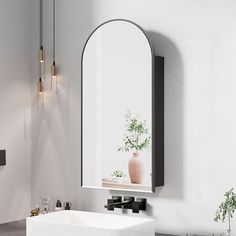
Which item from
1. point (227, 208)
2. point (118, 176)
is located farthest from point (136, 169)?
point (227, 208)

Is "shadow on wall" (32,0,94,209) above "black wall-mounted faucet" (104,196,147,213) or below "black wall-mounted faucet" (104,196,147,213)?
above

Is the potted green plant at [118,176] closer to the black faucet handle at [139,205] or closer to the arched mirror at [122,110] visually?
the arched mirror at [122,110]

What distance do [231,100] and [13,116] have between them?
51.7 inches

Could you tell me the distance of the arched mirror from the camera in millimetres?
2854

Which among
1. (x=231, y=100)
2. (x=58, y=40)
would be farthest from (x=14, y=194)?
(x=231, y=100)

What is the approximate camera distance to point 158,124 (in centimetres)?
286

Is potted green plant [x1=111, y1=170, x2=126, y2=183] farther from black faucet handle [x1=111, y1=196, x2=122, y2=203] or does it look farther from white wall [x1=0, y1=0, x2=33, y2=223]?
white wall [x1=0, y1=0, x2=33, y2=223]

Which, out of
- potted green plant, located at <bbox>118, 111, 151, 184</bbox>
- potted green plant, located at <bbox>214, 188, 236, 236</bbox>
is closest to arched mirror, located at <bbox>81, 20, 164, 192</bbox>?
potted green plant, located at <bbox>118, 111, 151, 184</bbox>

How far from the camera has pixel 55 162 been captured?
3.30 m

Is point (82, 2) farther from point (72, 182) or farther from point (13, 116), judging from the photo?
point (72, 182)

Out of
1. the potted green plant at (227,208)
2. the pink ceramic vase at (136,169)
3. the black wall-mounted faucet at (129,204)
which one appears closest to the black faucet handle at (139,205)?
the black wall-mounted faucet at (129,204)

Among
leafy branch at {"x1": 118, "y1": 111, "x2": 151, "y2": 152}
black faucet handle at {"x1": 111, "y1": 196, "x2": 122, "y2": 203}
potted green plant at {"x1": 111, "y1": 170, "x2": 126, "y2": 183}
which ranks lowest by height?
black faucet handle at {"x1": 111, "y1": 196, "x2": 122, "y2": 203}

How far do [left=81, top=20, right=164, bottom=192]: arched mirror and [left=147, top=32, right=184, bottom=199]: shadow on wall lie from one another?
0.11 ft

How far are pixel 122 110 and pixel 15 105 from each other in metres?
0.73
